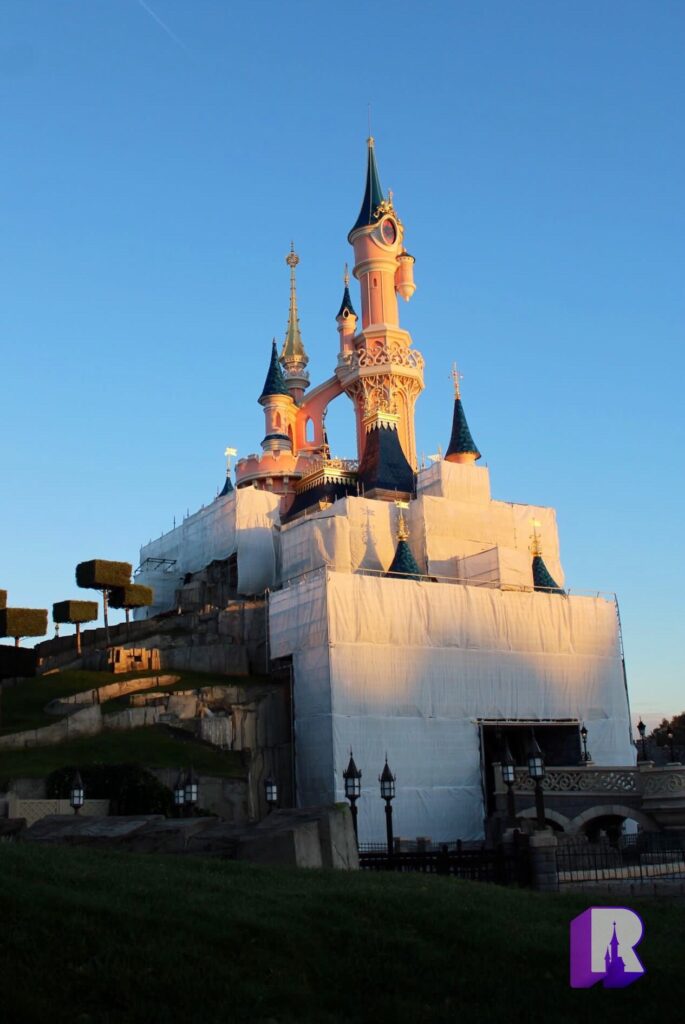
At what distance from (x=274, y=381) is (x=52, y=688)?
120 ft

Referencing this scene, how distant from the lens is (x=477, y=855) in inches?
841

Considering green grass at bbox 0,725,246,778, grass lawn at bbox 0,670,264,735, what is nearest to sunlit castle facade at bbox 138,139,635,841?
grass lawn at bbox 0,670,264,735

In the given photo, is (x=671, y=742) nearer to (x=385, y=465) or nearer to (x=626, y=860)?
(x=385, y=465)

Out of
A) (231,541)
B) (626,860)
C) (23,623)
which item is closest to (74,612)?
(23,623)

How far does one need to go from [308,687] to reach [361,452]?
87.7ft

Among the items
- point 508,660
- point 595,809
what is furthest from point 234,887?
point 508,660

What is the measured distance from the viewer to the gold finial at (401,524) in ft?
201

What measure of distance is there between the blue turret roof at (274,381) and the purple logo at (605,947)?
69124 mm

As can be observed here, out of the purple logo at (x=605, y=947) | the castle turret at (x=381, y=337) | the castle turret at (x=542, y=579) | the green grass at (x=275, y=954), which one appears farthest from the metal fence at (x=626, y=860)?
the castle turret at (x=381, y=337)

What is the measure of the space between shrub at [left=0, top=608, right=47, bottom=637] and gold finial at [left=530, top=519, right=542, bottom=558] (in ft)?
88.7

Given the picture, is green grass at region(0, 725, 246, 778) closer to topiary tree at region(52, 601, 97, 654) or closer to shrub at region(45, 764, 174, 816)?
shrub at region(45, 764, 174, 816)

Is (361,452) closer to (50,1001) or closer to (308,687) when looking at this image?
(308,687)

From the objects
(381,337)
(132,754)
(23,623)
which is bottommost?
(132,754)

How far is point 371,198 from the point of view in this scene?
274 feet
